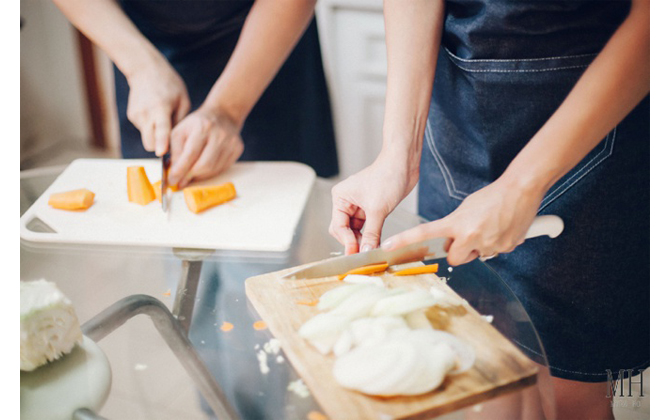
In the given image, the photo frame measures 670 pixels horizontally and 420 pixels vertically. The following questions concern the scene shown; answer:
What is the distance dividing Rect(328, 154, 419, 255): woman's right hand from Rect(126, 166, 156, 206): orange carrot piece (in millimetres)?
272

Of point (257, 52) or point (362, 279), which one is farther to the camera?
point (257, 52)

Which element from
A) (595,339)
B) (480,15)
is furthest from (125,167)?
(595,339)

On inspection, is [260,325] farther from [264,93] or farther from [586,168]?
[264,93]

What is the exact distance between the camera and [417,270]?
0.63 meters

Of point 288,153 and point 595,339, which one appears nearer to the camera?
point 595,339

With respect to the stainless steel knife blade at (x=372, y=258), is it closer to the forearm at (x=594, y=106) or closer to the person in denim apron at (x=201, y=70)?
the forearm at (x=594, y=106)

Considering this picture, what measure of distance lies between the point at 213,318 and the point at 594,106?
418mm

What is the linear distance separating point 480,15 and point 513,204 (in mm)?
206

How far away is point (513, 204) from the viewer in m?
0.59

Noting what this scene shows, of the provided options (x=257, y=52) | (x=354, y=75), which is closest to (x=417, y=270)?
(x=257, y=52)

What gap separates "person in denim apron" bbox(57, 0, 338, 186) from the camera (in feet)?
2.83

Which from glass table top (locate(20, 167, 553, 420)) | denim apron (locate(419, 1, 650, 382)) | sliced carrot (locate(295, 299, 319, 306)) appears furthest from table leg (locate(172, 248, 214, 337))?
denim apron (locate(419, 1, 650, 382))

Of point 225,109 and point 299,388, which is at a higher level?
point 225,109
